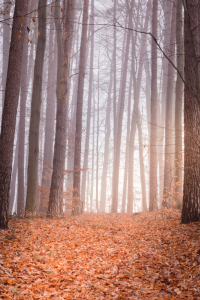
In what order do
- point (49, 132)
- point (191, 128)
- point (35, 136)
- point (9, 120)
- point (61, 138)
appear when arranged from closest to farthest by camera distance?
point (9, 120) < point (191, 128) < point (35, 136) < point (61, 138) < point (49, 132)

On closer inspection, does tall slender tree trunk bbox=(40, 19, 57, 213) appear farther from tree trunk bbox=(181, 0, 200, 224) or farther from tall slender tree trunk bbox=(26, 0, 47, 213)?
tree trunk bbox=(181, 0, 200, 224)

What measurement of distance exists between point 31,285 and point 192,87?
6.45m

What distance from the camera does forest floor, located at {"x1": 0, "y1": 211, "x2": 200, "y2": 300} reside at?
3861 mm

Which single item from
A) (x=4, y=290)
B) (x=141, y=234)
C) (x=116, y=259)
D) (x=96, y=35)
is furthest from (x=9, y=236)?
(x=96, y=35)

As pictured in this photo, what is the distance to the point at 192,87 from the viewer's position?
6.66 m

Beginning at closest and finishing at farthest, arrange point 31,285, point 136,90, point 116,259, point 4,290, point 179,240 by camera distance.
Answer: point 4,290 → point 31,285 → point 116,259 → point 179,240 → point 136,90

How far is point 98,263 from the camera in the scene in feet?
17.0

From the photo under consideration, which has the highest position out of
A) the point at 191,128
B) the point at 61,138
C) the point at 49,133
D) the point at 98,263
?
the point at 49,133

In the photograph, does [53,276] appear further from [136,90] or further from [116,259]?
[136,90]

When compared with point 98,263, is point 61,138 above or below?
above

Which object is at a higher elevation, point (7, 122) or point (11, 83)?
point (11, 83)

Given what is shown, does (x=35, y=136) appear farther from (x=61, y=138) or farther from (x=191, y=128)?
(x=191, y=128)

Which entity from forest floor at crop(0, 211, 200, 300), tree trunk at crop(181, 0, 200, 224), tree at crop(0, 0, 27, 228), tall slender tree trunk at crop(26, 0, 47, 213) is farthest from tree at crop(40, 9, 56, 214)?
tree trunk at crop(181, 0, 200, 224)

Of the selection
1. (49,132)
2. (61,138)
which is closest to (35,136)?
(61,138)
